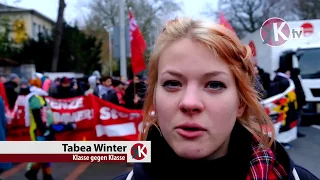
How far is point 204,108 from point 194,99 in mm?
27

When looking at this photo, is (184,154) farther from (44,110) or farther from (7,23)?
→ (44,110)

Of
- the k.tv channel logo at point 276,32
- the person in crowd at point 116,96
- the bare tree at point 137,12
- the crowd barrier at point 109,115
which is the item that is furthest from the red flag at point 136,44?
the person in crowd at point 116,96

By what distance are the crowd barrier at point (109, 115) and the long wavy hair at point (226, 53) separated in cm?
269

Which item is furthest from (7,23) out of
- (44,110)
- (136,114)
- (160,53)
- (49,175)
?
(136,114)

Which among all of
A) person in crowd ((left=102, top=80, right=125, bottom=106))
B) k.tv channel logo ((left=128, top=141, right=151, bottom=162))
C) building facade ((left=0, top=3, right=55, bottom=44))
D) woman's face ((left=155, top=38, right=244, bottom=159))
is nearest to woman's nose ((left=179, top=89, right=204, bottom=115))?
woman's face ((left=155, top=38, right=244, bottom=159))

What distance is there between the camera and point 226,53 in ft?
3.00

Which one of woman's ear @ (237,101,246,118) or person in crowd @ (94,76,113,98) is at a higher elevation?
woman's ear @ (237,101,246,118)

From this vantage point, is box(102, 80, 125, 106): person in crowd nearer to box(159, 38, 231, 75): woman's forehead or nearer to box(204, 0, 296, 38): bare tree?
box(204, 0, 296, 38): bare tree

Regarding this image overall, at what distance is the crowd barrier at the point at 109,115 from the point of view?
A: 394 cm

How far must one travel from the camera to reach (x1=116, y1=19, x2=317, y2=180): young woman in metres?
Result: 0.89

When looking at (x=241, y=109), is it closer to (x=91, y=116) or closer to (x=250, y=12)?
(x=250, y=12)

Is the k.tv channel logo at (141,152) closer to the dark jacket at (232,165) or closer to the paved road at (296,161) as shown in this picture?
the dark jacket at (232,165)

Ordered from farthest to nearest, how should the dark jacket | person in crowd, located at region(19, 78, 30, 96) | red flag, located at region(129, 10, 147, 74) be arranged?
person in crowd, located at region(19, 78, 30, 96) → red flag, located at region(129, 10, 147, 74) → the dark jacket
